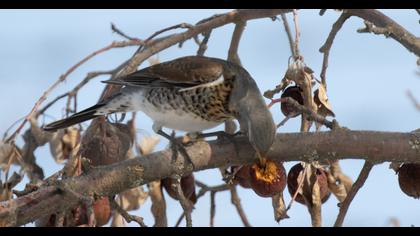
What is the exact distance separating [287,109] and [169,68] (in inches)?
35.6

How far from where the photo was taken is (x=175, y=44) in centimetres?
379

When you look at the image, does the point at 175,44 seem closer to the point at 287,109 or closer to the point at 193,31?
the point at 193,31

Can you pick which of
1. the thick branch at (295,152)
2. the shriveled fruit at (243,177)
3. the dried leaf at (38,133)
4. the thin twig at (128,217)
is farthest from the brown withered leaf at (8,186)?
A: the shriveled fruit at (243,177)

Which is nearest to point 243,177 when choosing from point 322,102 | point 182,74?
point 322,102

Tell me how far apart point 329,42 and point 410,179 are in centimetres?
73

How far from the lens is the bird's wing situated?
396 centimetres

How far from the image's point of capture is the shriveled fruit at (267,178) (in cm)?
317

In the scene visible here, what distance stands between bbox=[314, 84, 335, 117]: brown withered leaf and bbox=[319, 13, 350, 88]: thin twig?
5 centimetres

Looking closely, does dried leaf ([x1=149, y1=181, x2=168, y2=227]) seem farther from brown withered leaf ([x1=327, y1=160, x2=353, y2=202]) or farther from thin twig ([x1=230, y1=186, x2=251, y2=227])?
brown withered leaf ([x1=327, y1=160, x2=353, y2=202])

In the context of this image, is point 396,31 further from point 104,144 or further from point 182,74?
point 104,144

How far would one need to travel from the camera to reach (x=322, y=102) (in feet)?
11.2

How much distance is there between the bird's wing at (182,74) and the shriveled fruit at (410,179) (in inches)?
41.5

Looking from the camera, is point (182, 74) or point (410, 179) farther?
point (182, 74)
